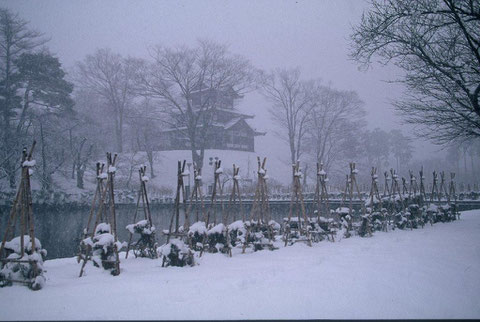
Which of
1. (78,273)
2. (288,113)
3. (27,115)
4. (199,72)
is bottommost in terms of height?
(78,273)

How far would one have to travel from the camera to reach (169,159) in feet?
110

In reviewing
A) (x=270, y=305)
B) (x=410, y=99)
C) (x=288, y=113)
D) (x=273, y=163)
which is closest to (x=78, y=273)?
(x=270, y=305)

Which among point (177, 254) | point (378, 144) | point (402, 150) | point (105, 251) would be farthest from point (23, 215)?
point (402, 150)

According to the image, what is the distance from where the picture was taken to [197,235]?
20.2ft

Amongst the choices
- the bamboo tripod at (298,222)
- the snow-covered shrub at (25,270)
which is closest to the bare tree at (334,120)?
the bamboo tripod at (298,222)

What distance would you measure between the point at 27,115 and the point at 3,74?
286 cm

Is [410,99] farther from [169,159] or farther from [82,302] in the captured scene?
[169,159]

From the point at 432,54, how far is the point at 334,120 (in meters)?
21.8

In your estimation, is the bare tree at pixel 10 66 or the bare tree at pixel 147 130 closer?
the bare tree at pixel 10 66

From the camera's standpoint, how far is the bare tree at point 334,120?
92.9 feet

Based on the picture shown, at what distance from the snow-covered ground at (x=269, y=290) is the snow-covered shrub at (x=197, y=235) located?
43cm

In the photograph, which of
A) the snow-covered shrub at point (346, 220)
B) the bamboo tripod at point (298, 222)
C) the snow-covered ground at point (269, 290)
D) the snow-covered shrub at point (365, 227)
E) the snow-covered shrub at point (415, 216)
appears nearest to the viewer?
the snow-covered ground at point (269, 290)

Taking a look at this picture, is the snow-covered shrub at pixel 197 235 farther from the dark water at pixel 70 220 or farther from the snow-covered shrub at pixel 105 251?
the dark water at pixel 70 220

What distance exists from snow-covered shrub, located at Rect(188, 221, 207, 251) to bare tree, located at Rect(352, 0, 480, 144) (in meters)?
6.32
